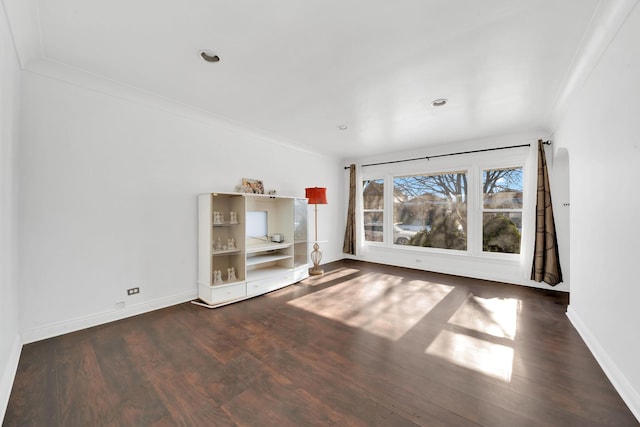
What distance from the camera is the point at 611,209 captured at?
194 cm

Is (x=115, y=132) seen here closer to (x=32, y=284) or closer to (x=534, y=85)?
(x=32, y=284)

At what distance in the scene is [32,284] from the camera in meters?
2.35

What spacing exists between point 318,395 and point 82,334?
2445 millimetres

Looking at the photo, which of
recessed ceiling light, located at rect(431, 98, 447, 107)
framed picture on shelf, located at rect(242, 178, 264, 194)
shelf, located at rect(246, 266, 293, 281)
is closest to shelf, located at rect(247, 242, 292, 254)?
shelf, located at rect(246, 266, 293, 281)

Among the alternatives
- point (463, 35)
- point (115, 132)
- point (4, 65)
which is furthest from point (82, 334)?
point (463, 35)

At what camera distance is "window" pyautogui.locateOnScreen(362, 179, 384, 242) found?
6016mm

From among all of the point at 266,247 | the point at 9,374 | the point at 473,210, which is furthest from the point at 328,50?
the point at 473,210

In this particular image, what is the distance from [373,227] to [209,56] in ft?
15.8

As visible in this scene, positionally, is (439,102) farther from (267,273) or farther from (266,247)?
(267,273)

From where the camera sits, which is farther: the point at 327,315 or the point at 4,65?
the point at 327,315

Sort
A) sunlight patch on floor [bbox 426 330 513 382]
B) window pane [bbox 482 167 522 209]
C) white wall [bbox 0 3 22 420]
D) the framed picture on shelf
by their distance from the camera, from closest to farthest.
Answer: white wall [bbox 0 3 22 420]
sunlight patch on floor [bbox 426 330 513 382]
the framed picture on shelf
window pane [bbox 482 167 522 209]

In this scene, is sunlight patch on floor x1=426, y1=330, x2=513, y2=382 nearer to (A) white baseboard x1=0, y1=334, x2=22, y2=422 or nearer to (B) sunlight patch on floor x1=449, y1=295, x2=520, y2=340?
(B) sunlight patch on floor x1=449, y1=295, x2=520, y2=340

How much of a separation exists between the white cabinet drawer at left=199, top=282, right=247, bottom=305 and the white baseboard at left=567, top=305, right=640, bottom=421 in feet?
11.9

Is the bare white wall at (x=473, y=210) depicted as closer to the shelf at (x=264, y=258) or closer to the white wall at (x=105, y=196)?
the shelf at (x=264, y=258)
